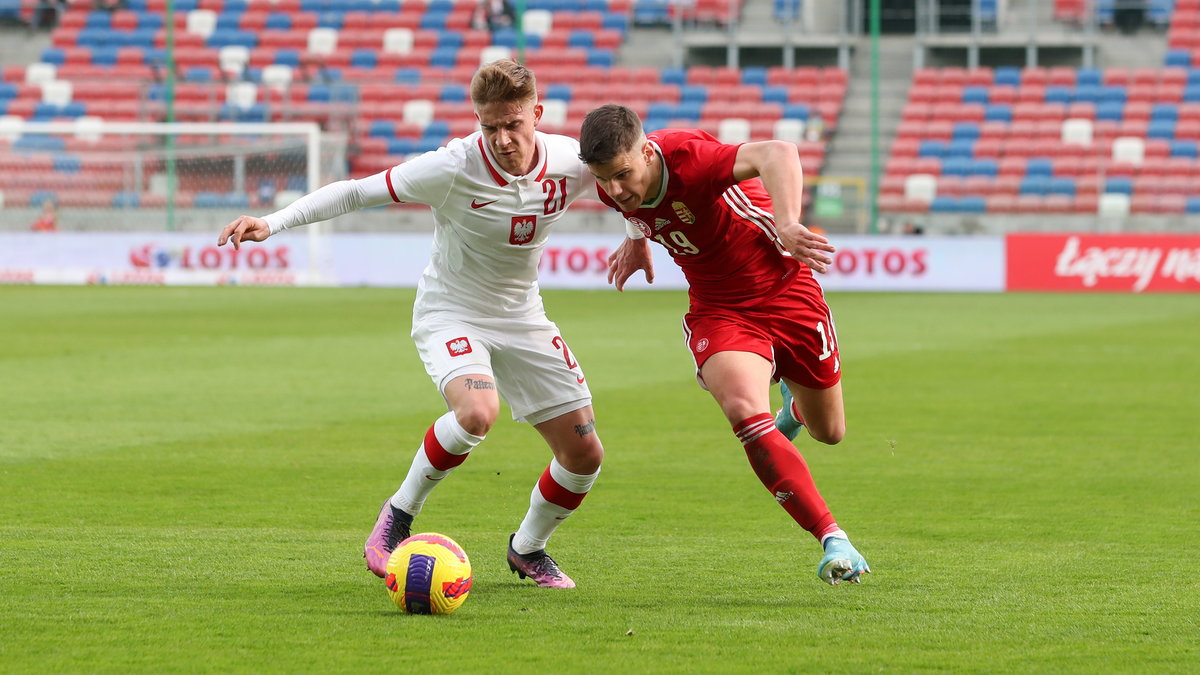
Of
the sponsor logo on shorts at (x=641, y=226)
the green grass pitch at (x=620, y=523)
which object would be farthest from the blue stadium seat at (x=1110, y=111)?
the sponsor logo on shorts at (x=641, y=226)

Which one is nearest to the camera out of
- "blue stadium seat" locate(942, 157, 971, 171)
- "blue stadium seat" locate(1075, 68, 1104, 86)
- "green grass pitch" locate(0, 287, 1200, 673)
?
"green grass pitch" locate(0, 287, 1200, 673)

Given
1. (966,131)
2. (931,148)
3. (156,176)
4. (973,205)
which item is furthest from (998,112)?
(156,176)

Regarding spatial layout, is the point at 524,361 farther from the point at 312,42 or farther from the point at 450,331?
the point at 312,42

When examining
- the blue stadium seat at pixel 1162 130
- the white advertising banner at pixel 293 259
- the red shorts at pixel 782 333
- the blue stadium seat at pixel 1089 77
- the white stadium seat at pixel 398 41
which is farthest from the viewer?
the white stadium seat at pixel 398 41

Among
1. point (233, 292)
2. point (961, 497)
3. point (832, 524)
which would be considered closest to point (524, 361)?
point (832, 524)

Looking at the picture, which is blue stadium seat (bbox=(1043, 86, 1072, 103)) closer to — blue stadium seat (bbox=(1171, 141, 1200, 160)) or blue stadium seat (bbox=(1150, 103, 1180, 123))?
blue stadium seat (bbox=(1150, 103, 1180, 123))

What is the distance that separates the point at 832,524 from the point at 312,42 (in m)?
32.8

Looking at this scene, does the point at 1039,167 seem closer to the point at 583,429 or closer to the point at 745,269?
the point at 745,269

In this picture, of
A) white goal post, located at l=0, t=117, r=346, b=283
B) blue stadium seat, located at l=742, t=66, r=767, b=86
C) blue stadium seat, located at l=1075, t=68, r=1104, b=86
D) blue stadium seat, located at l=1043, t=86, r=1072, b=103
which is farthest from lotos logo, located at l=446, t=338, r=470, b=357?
blue stadium seat, located at l=1075, t=68, r=1104, b=86

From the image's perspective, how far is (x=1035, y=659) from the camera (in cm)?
449

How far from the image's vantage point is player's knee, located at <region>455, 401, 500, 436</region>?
220 inches

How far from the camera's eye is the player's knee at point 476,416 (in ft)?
18.3

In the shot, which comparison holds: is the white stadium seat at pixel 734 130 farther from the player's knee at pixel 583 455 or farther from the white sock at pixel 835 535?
the white sock at pixel 835 535

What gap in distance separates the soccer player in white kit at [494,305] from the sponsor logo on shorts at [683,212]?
41cm
